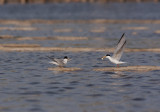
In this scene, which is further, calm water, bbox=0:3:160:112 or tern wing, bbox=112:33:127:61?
tern wing, bbox=112:33:127:61

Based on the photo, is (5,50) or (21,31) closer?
(5,50)

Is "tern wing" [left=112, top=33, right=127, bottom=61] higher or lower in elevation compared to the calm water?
higher

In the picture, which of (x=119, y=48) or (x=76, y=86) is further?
(x=119, y=48)

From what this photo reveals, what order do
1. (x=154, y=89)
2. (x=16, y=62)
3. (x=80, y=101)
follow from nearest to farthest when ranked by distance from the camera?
(x=80, y=101) → (x=154, y=89) → (x=16, y=62)

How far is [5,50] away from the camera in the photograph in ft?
115

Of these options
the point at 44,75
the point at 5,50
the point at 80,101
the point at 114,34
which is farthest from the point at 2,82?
the point at 114,34

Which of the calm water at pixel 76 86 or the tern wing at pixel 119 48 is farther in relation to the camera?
the tern wing at pixel 119 48

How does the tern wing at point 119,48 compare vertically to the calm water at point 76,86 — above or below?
above

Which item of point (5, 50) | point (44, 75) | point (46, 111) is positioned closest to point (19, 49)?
point (5, 50)

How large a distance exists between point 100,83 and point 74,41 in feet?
70.9

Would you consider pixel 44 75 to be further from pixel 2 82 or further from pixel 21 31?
A: pixel 21 31

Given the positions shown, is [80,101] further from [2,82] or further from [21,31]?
[21,31]

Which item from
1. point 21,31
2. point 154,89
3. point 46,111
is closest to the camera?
point 46,111

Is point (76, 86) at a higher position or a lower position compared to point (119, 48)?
lower
